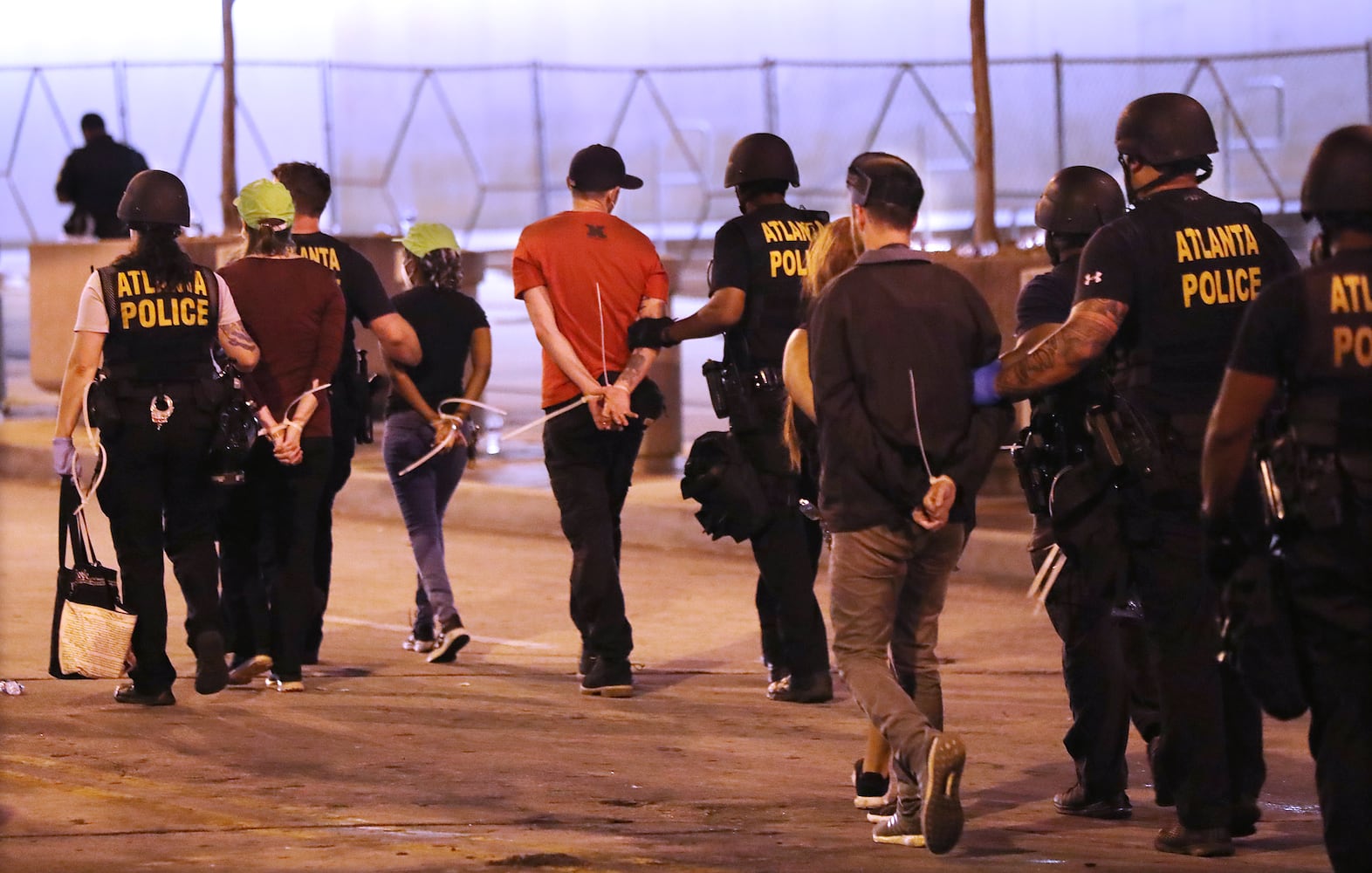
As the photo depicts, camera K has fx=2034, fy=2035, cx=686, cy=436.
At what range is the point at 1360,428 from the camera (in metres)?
4.62

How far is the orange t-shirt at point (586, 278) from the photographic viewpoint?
7824 millimetres

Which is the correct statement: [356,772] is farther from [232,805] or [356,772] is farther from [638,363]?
[638,363]

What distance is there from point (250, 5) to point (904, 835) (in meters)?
18.3

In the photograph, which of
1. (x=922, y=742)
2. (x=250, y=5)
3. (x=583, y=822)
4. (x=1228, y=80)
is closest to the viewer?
(x=922, y=742)

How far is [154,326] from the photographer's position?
7.21 m

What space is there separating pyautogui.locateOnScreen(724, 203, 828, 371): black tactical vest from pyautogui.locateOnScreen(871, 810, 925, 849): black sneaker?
96.4 inches

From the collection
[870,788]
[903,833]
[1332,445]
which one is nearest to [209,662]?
[870,788]

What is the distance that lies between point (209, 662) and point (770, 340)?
7.91 feet

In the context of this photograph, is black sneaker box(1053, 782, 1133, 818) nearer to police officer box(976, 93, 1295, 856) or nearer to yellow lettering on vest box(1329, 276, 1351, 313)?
police officer box(976, 93, 1295, 856)

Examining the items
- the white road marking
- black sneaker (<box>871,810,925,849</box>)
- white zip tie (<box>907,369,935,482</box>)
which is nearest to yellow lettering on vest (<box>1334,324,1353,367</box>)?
white zip tie (<box>907,369,935,482</box>)

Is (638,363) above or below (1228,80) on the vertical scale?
below

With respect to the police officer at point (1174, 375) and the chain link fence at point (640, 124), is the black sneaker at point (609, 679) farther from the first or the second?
the chain link fence at point (640, 124)

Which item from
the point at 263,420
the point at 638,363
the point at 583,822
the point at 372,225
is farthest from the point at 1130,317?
the point at 372,225

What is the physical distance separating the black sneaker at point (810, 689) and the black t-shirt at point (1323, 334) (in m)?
3.29
